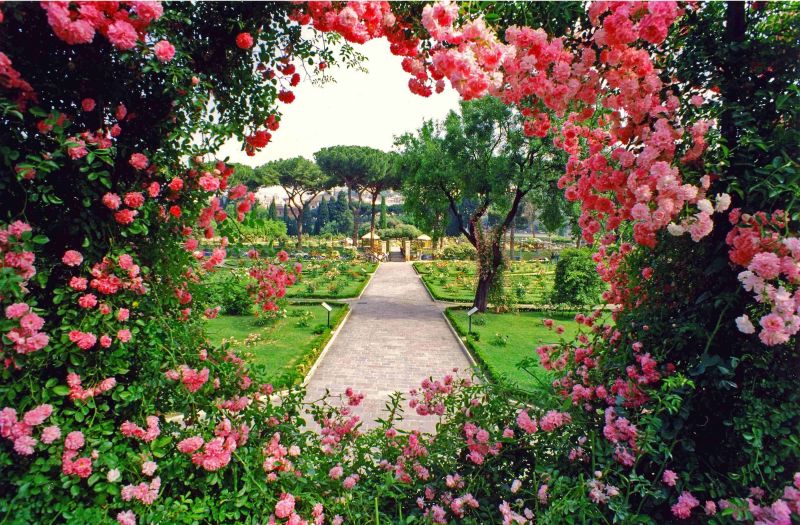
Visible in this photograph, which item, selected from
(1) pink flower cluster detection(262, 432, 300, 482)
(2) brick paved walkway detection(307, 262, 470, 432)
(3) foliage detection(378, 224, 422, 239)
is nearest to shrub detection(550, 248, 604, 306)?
(2) brick paved walkway detection(307, 262, 470, 432)

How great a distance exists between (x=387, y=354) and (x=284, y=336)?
9.54ft

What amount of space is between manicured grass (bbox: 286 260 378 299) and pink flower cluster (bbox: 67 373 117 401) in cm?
1130

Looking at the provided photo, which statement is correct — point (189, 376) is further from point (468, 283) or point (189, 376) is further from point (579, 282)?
point (468, 283)

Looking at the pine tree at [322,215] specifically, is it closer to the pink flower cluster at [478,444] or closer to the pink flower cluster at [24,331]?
the pink flower cluster at [478,444]

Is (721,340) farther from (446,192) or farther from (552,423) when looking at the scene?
(446,192)

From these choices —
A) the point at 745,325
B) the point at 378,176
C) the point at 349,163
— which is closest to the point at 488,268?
the point at 745,325

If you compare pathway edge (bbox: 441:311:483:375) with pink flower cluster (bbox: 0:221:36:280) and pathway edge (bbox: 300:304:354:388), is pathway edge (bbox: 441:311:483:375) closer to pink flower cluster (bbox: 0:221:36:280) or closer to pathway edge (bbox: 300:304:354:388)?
pathway edge (bbox: 300:304:354:388)

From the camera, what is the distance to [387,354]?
31.1 feet

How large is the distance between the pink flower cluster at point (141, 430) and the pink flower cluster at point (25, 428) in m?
0.25

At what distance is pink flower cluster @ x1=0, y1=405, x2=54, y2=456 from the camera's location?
1615mm

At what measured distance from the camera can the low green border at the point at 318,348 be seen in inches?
303

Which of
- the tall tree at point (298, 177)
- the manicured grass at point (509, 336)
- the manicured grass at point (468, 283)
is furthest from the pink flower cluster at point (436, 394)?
the tall tree at point (298, 177)

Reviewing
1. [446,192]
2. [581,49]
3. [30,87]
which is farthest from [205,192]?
[446,192]

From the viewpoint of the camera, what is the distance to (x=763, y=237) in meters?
1.73
